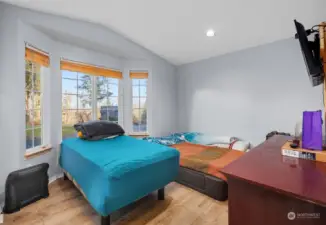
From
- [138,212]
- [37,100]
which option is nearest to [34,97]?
[37,100]

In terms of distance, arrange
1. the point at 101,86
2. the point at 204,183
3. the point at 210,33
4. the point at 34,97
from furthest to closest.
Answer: the point at 101,86
the point at 210,33
the point at 34,97
the point at 204,183

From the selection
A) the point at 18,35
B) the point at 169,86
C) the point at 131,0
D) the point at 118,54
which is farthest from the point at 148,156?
the point at 169,86

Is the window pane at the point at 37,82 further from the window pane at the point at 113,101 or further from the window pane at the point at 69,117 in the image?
the window pane at the point at 113,101

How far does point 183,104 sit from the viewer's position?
4355mm

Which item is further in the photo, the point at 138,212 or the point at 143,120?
the point at 143,120

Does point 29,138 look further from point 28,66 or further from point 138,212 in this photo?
point 138,212

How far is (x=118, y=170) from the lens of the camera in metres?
1.42

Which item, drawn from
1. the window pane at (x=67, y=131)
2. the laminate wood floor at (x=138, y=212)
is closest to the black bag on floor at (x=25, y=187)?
the laminate wood floor at (x=138, y=212)

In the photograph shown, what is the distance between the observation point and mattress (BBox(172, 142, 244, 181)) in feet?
7.38

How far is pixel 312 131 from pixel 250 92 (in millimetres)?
2397

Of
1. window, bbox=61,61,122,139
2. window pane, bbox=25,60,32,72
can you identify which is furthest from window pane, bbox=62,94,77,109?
window pane, bbox=25,60,32,72

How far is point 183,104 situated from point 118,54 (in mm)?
1966

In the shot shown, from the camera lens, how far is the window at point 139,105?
3.84 metres

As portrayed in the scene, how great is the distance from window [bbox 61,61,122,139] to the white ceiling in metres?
0.85
